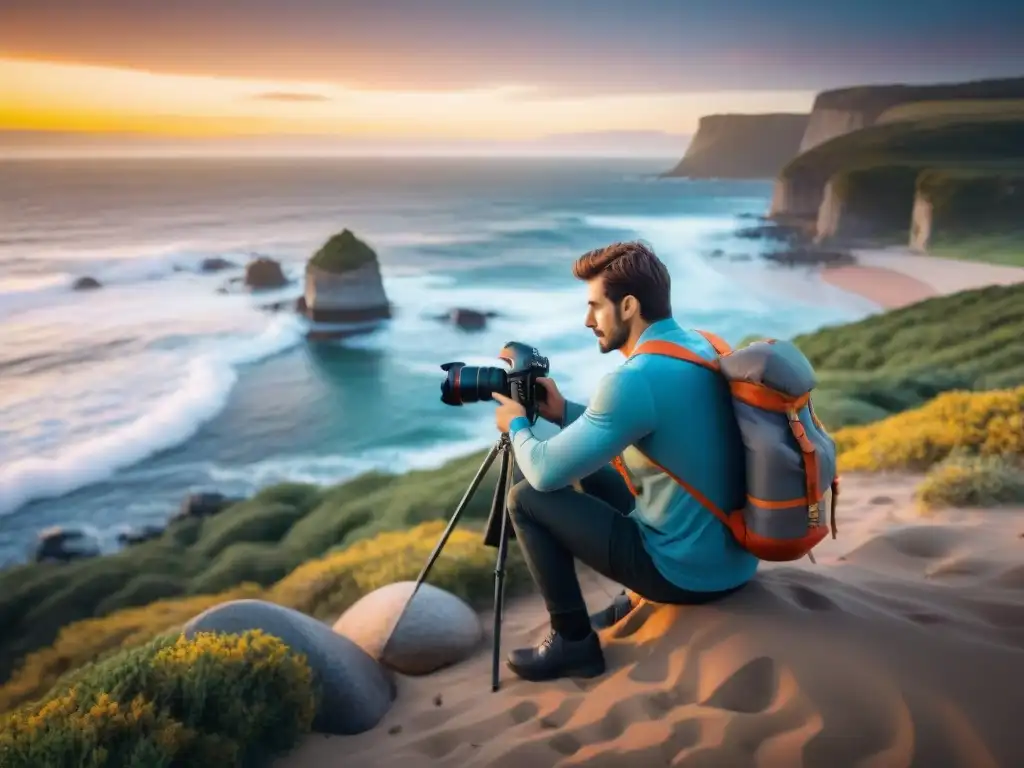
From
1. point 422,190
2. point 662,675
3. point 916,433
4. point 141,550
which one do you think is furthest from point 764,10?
point 422,190

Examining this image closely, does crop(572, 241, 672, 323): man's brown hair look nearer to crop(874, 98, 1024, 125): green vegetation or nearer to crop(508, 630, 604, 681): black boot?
crop(508, 630, 604, 681): black boot

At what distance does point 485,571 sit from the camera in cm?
350

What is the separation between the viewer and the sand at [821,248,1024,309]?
40.4 ft

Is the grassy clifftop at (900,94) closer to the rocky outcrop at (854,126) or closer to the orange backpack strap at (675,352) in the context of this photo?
the rocky outcrop at (854,126)

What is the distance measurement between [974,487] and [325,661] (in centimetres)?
293

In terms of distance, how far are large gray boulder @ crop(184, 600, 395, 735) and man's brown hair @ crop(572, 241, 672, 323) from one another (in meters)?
1.46

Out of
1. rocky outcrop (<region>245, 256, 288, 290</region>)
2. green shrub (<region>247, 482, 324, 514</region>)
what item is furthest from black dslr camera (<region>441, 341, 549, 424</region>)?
rocky outcrop (<region>245, 256, 288, 290</region>)

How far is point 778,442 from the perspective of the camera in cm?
185

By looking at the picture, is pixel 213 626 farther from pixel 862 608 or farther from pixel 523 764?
pixel 862 608

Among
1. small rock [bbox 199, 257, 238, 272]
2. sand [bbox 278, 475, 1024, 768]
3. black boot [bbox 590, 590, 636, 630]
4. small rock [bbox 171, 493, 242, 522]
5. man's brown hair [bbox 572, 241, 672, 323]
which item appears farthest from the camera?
small rock [bbox 199, 257, 238, 272]

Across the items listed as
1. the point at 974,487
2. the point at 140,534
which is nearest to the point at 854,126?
the point at 974,487

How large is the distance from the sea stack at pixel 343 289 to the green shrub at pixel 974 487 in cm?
1781

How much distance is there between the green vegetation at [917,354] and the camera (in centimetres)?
664

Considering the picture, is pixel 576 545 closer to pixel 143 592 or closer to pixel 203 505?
pixel 143 592
